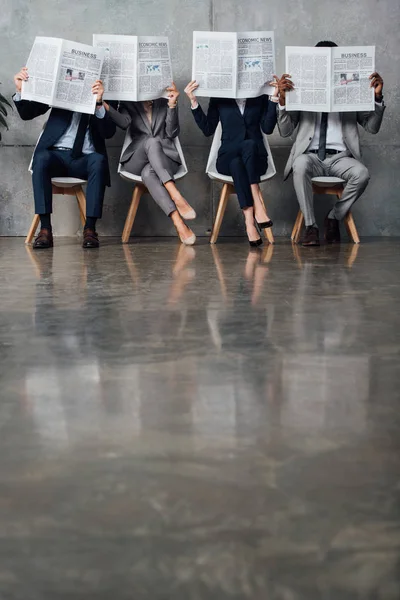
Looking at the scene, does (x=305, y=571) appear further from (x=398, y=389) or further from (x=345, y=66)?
(x=345, y=66)

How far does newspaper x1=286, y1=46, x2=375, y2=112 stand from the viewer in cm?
505

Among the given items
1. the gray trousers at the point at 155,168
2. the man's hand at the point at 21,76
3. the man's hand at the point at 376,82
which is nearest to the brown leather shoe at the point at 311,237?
the gray trousers at the point at 155,168

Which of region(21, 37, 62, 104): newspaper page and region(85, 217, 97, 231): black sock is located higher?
region(21, 37, 62, 104): newspaper page

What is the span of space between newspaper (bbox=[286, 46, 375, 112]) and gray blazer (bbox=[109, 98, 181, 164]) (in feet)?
2.40

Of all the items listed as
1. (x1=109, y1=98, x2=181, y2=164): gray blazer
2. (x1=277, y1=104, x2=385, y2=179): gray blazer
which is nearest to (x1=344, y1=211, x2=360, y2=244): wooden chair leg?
(x1=277, y1=104, x2=385, y2=179): gray blazer

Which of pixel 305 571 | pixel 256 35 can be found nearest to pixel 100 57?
pixel 256 35

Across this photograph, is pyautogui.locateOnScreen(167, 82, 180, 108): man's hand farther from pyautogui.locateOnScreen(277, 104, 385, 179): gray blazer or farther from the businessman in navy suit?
pyautogui.locateOnScreen(277, 104, 385, 179): gray blazer

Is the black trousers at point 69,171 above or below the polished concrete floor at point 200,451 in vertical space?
below

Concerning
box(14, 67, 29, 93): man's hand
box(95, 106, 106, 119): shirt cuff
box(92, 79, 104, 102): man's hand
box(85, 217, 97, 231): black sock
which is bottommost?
box(85, 217, 97, 231): black sock

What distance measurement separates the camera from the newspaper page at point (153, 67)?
16.6 feet

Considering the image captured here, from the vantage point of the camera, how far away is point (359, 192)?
5.20 meters

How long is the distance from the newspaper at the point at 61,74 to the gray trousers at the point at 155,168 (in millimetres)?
450

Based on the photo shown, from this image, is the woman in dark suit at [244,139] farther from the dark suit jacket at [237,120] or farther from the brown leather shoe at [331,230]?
the brown leather shoe at [331,230]

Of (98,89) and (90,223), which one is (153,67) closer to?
(98,89)
